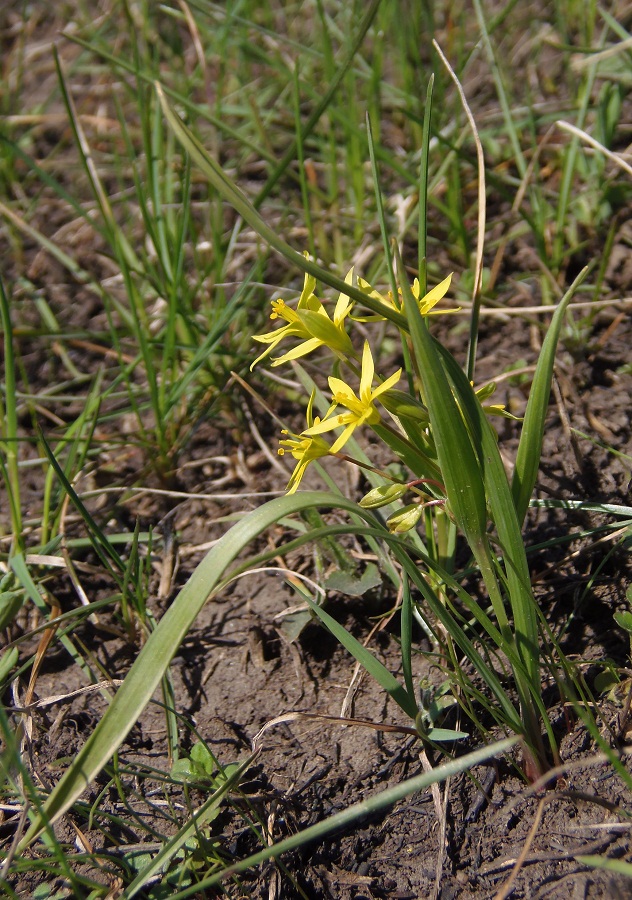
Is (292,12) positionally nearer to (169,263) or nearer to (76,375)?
(169,263)

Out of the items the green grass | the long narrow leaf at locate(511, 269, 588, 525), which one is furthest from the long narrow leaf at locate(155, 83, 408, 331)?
the long narrow leaf at locate(511, 269, 588, 525)

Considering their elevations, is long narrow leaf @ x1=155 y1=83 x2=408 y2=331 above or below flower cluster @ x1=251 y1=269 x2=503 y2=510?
above

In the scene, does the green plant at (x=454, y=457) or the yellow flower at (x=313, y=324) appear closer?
the green plant at (x=454, y=457)

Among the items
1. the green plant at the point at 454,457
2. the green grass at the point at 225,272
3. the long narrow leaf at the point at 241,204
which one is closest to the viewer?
the long narrow leaf at the point at 241,204

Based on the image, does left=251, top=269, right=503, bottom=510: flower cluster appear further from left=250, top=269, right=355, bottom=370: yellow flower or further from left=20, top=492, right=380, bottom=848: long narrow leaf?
left=20, top=492, right=380, bottom=848: long narrow leaf

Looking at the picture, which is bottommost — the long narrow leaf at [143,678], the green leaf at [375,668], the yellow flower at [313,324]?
the green leaf at [375,668]

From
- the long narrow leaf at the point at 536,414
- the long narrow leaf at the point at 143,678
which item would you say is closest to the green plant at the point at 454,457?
the long narrow leaf at the point at 536,414

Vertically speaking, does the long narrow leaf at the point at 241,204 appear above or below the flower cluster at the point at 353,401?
above

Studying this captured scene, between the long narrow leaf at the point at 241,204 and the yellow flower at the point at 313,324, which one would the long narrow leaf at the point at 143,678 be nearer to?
the long narrow leaf at the point at 241,204

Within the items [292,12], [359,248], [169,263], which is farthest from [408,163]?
[292,12]

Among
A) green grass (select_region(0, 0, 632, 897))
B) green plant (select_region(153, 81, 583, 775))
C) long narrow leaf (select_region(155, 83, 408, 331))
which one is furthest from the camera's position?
green grass (select_region(0, 0, 632, 897))
